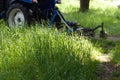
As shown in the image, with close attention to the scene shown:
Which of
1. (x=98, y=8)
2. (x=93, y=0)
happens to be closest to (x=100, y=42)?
(x=98, y=8)

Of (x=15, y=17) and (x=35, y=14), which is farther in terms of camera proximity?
(x=15, y=17)

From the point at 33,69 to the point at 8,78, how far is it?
0.41 meters

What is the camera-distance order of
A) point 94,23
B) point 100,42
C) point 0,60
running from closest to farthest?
point 0,60 < point 100,42 < point 94,23

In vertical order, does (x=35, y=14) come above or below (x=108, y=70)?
above

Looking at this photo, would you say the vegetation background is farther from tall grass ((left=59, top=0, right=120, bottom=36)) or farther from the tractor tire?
tall grass ((left=59, top=0, right=120, bottom=36))

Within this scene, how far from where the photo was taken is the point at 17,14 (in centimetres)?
978

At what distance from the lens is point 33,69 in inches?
211

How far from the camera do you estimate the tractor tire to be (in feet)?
30.7

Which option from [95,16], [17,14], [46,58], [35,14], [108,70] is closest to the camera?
[46,58]

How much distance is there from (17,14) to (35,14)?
540 mm

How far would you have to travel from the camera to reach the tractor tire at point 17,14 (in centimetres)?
935

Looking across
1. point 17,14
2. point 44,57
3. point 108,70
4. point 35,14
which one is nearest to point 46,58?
point 44,57

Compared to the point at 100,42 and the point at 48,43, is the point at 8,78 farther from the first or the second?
the point at 100,42

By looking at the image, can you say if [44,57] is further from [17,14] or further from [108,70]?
[17,14]
